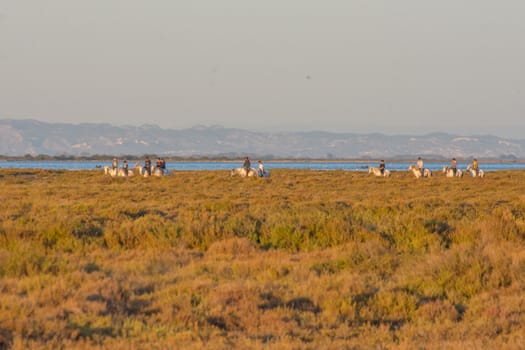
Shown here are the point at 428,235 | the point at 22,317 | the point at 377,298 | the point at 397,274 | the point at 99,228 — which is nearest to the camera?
the point at 22,317

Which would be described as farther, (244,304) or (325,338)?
(244,304)

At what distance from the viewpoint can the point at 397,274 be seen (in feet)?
40.0

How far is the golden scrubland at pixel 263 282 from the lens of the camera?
27.6 ft

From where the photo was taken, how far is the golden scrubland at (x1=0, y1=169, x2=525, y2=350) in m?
8.41

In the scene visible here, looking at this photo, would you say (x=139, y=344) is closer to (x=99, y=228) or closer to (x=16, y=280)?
(x=16, y=280)

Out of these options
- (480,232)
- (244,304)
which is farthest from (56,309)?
(480,232)

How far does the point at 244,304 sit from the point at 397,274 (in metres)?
3.50

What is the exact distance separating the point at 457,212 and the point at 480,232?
15.7 ft

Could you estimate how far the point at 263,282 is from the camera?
11250mm

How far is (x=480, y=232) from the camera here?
52.6 ft

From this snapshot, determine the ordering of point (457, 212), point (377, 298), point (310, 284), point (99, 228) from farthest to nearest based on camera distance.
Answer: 1. point (457, 212)
2. point (99, 228)
3. point (310, 284)
4. point (377, 298)

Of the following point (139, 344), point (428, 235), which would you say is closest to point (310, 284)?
point (139, 344)

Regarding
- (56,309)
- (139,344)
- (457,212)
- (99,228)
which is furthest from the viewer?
(457,212)

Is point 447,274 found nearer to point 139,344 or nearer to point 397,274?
point 397,274
